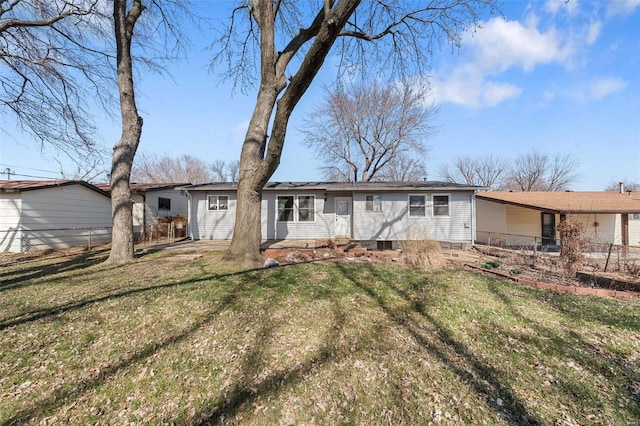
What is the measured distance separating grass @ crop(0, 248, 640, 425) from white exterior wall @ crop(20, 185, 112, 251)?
7539 millimetres

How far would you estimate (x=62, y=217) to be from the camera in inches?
461

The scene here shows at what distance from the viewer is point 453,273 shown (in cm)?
636

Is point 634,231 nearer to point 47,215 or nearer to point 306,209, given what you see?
point 306,209

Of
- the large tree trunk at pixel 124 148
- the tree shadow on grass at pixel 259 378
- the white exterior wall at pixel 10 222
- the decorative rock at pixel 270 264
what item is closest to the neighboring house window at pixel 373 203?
the decorative rock at pixel 270 264

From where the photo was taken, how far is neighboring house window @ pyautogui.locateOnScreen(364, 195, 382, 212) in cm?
1266

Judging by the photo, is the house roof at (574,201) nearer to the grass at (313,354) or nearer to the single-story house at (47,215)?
the grass at (313,354)

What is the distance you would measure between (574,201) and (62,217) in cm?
2542

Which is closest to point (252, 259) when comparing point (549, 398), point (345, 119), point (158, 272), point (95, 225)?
point (158, 272)

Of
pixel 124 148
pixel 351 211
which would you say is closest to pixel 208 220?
pixel 124 148

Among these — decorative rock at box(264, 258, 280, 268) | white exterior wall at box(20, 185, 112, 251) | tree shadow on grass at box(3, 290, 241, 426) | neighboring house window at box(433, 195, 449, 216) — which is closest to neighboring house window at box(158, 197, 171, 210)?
white exterior wall at box(20, 185, 112, 251)

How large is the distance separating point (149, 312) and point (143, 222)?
1352 cm

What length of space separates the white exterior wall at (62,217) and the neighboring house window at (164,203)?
8.97 feet

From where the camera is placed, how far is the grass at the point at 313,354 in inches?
92.8

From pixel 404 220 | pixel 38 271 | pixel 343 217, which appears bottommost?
pixel 38 271
